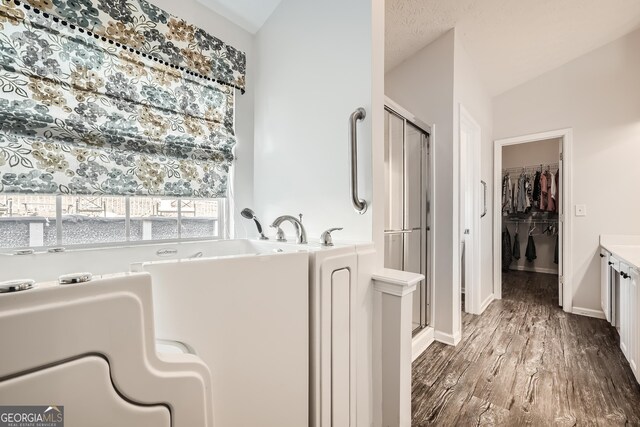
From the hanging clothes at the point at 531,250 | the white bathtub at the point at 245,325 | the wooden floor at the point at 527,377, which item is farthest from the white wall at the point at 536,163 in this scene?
the white bathtub at the point at 245,325

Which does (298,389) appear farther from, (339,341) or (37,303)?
(37,303)

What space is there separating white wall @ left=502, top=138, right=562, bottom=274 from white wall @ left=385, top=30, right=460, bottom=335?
3.38 metres

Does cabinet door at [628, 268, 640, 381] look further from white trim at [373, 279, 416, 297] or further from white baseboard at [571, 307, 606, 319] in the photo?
white trim at [373, 279, 416, 297]

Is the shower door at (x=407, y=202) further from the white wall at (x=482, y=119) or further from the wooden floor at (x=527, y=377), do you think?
the wooden floor at (x=527, y=377)

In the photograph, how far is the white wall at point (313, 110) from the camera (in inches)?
54.3

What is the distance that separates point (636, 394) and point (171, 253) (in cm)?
288

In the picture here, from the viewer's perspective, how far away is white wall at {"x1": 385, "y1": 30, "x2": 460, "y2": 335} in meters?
2.28

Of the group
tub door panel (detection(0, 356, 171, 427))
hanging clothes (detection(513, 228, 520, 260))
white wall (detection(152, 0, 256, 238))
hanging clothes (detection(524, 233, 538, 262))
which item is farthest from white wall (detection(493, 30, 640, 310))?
tub door panel (detection(0, 356, 171, 427))

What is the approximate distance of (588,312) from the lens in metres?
2.95

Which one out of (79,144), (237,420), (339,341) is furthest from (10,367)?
(79,144)

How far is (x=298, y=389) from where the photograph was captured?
3.30 ft

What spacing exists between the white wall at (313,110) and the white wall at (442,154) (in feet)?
4.03

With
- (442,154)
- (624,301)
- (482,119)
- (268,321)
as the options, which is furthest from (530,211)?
(268,321)

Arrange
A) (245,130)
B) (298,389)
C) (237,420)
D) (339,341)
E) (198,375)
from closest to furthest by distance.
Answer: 1. (198,375)
2. (237,420)
3. (298,389)
4. (339,341)
5. (245,130)
